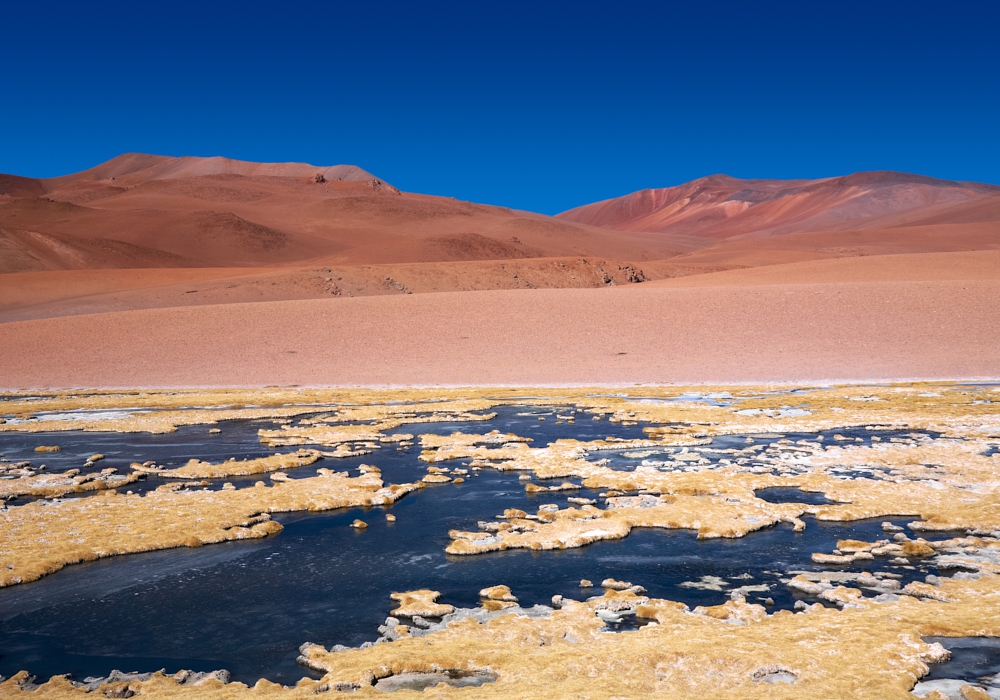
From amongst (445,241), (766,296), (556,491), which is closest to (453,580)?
(556,491)

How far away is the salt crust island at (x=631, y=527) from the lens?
533cm

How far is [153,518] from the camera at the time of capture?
9.37 meters

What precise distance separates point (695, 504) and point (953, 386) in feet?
46.6

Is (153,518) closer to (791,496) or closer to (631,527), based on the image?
(631,527)

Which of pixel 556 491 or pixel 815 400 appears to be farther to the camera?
pixel 815 400

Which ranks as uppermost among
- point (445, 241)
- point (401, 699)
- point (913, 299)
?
point (445, 241)

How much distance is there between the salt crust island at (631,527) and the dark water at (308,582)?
0.73 ft

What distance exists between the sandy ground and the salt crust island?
685 centimetres

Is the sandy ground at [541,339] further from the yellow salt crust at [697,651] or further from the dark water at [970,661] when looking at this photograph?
the dark water at [970,661]

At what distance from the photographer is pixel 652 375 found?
24.9 m

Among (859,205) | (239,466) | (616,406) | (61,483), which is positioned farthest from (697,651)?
(859,205)

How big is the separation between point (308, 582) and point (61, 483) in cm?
563

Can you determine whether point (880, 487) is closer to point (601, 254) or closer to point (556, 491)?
point (556, 491)

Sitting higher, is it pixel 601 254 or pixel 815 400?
pixel 601 254
